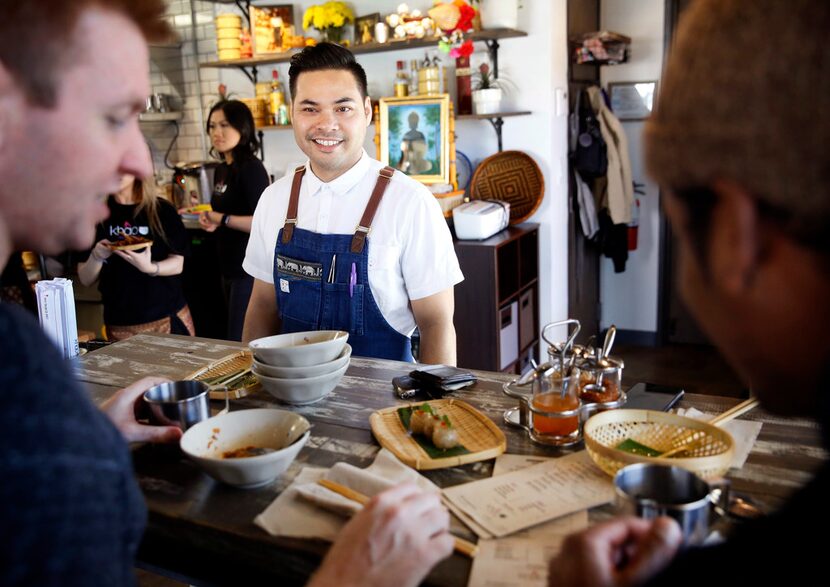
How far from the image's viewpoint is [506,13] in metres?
4.34

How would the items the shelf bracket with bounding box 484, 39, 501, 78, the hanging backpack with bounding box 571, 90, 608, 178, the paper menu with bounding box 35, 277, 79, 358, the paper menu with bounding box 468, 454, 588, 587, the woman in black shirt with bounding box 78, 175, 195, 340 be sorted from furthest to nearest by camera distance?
the hanging backpack with bounding box 571, 90, 608, 178 → the shelf bracket with bounding box 484, 39, 501, 78 → the woman in black shirt with bounding box 78, 175, 195, 340 → the paper menu with bounding box 35, 277, 79, 358 → the paper menu with bounding box 468, 454, 588, 587

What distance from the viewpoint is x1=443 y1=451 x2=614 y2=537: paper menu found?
1.28 metres

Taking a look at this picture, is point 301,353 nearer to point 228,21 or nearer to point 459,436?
point 459,436

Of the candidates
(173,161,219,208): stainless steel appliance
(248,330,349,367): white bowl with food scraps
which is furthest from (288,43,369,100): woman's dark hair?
(173,161,219,208): stainless steel appliance

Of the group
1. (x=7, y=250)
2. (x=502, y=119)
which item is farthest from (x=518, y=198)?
(x=7, y=250)

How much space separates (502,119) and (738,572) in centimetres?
418

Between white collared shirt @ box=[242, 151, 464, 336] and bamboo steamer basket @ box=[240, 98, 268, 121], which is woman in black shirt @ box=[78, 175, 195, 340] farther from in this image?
bamboo steamer basket @ box=[240, 98, 268, 121]

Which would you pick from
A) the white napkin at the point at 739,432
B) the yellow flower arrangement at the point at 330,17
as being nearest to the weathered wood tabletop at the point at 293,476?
the white napkin at the point at 739,432

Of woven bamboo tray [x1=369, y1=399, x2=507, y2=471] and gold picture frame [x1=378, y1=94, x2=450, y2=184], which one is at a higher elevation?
gold picture frame [x1=378, y1=94, x2=450, y2=184]

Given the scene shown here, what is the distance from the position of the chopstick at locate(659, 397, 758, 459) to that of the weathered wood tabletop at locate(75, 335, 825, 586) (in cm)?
5

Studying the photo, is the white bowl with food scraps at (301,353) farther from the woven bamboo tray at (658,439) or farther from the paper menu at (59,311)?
the paper menu at (59,311)

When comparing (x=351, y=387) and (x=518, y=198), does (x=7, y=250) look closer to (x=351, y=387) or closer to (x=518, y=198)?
(x=351, y=387)

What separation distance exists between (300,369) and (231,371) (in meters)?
0.36

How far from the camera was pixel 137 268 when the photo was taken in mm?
3666
